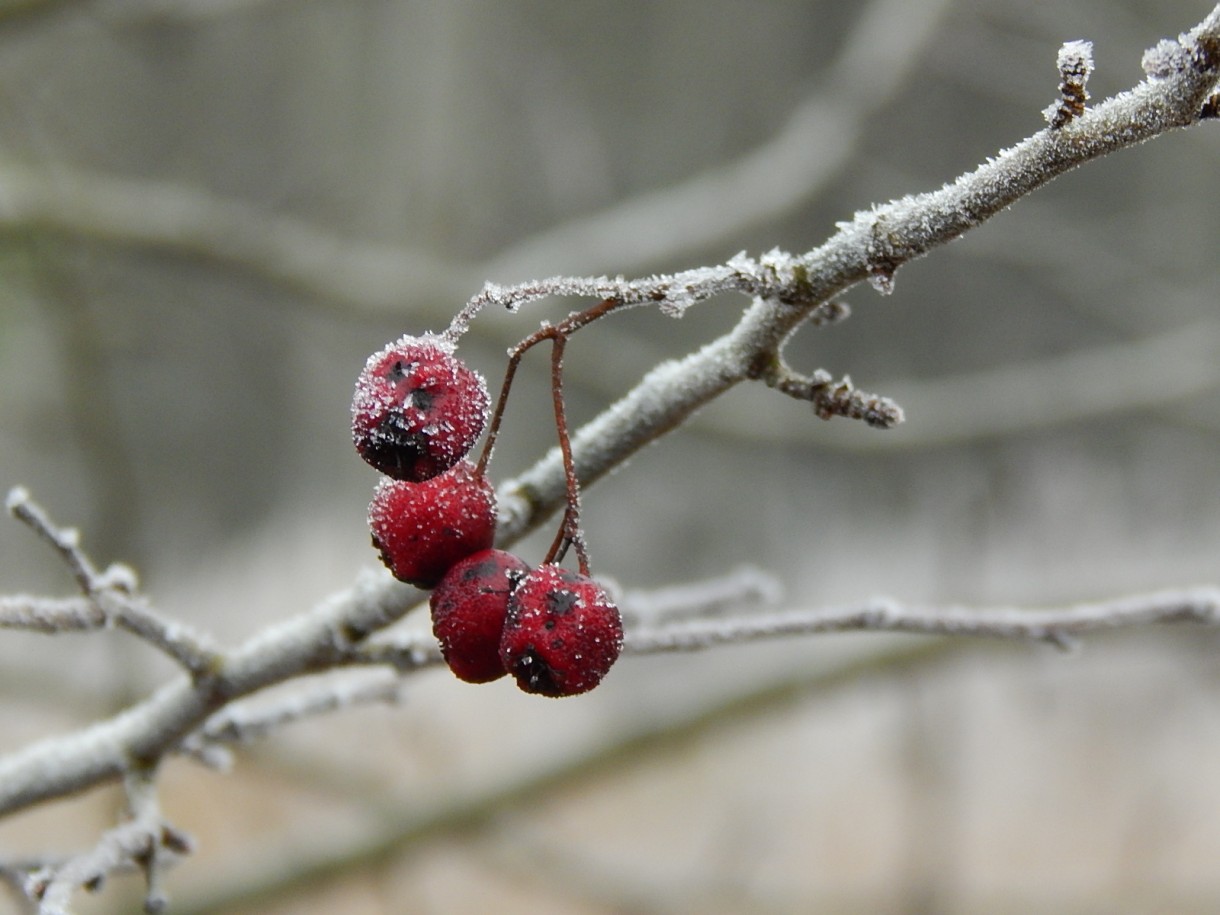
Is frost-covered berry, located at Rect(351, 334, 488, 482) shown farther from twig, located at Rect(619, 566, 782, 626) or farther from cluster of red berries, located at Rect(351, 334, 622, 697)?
twig, located at Rect(619, 566, 782, 626)

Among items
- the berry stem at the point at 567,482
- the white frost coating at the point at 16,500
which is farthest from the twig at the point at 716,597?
the white frost coating at the point at 16,500

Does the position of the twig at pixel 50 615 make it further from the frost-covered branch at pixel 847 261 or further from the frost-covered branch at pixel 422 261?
the frost-covered branch at pixel 422 261

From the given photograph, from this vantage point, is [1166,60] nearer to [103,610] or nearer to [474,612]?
[474,612]

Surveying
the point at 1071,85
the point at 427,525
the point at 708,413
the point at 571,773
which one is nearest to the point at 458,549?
the point at 427,525

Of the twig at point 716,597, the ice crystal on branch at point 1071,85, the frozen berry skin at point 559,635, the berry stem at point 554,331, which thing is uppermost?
the twig at point 716,597

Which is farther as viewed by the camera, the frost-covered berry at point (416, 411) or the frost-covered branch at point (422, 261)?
the frost-covered branch at point (422, 261)

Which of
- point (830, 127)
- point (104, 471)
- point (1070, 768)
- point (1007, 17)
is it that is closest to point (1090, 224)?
point (1007, 17)

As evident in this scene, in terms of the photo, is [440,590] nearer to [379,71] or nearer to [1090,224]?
[1090,224]

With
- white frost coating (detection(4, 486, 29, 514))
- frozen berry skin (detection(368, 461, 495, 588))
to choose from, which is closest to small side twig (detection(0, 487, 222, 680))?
white frost coating (detection(4, 486, 29, 514))
